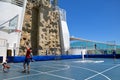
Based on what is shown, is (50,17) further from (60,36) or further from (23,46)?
(23,46)

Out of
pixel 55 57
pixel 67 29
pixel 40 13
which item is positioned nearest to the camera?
pixel 55 57

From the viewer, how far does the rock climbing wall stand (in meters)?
42.5

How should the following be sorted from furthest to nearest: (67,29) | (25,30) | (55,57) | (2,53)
A: 1. (67,29)
2. (25,30)
3. (55,57)
4. (2,53)

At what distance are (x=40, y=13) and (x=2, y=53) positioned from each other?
17249 mm

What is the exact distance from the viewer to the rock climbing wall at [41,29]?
42531mm

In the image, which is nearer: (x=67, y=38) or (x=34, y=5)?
(x=34, y=5)

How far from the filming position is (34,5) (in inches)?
1751

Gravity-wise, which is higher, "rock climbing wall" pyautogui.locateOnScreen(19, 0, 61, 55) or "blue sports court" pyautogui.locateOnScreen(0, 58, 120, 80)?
"rock climbing wall" pyautogui.locateOnScreen(19, 0, 61, 55)

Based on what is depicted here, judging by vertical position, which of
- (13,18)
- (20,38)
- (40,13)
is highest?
(40,13)

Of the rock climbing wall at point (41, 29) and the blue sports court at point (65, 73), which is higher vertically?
the rock climbing wall at point (41, 29)

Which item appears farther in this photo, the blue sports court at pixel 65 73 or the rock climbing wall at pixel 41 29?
the rock climbing wall at pixel 41 29

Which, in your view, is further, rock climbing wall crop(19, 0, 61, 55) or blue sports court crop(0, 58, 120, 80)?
rock climbing wall crop(19, 0, 61, 55)

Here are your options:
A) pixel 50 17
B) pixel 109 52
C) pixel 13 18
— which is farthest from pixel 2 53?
pixel 109 52

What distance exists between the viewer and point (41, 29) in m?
44.4
